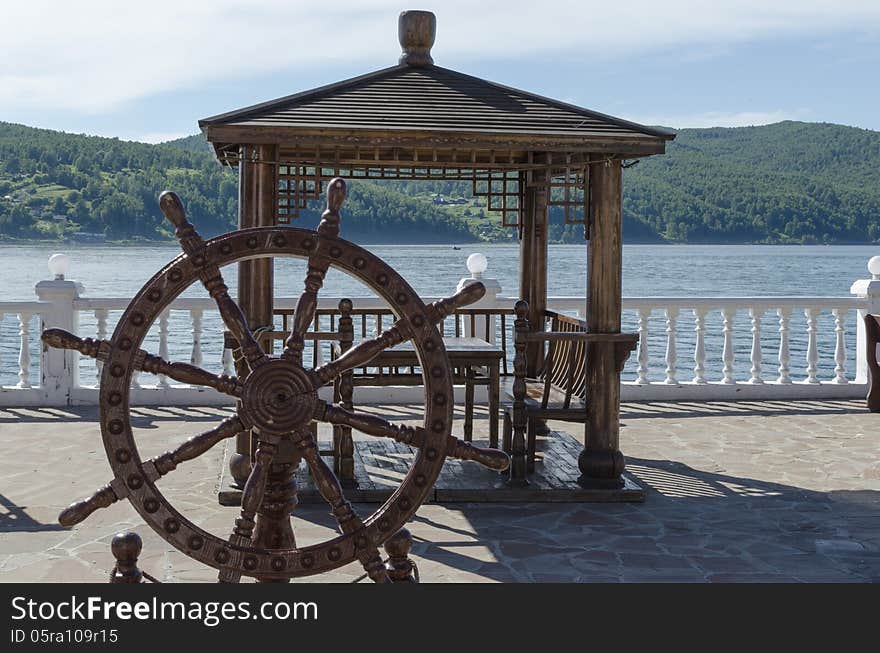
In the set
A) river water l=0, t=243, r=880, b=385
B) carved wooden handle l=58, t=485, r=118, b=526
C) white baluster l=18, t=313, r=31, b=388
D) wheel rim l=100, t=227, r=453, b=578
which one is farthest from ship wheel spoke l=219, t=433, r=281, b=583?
river water l=0, t=243, r=880, b=385

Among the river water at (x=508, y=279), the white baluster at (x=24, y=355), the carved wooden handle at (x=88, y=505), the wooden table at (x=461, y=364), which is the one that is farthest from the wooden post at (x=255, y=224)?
the river water at (x=508, y=279)

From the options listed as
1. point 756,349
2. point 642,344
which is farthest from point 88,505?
point 756,349

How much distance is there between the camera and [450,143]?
20.6 ft

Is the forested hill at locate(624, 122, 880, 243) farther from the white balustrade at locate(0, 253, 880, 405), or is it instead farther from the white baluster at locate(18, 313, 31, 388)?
the white baluster at locate(18, 313, 31, 388)

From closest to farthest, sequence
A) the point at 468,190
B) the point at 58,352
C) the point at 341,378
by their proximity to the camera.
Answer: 1. the point at 341,378
2. the point at 58,352
3. the point at 468,190

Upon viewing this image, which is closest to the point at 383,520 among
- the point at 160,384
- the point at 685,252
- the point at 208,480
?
the point at 208,480

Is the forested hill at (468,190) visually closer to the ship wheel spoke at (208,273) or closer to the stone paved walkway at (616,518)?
the stone paved walkway at (616,518)

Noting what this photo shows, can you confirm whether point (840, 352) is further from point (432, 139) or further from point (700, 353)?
point (432, 139)

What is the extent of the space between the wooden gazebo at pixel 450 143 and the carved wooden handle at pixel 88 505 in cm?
321

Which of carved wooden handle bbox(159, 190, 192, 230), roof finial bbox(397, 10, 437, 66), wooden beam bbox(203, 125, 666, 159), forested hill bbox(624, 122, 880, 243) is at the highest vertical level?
forested hill bbox(624, 122, 880, 243)

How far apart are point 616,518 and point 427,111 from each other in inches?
99.6

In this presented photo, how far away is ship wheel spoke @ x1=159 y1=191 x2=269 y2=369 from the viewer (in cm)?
305

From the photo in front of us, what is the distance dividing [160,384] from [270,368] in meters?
7.07

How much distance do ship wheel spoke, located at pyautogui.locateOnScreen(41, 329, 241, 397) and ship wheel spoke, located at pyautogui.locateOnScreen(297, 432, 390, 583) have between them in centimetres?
25
